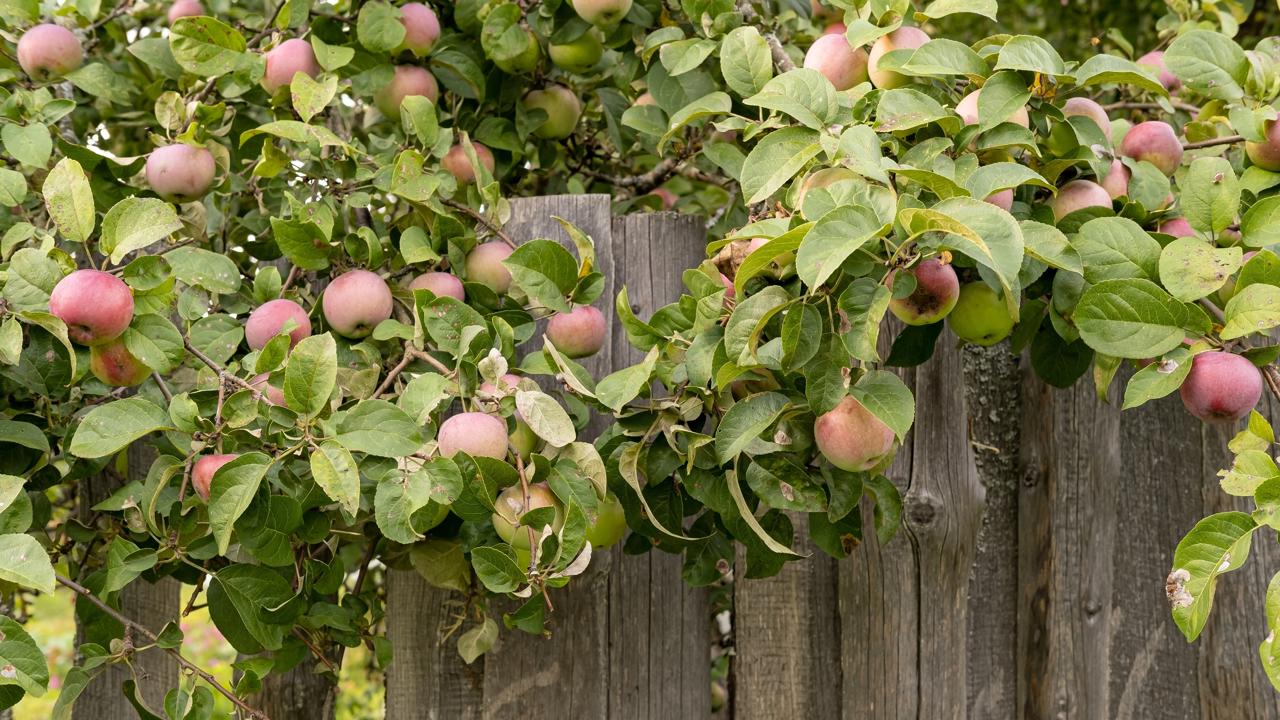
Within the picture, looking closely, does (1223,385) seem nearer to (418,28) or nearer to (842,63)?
(842,63)

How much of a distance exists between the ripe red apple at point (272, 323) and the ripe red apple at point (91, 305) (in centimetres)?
20

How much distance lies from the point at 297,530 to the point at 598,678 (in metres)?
0.48

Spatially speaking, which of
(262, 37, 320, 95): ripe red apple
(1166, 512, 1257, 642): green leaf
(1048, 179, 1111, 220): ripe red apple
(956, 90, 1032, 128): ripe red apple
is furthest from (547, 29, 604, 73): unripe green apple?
(1166, 512, 1257, 642): green leaf

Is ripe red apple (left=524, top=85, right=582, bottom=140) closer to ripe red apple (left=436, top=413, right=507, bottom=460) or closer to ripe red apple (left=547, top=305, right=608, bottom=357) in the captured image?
ripe red apple (left=547, top=305, right=608, bottom=357)

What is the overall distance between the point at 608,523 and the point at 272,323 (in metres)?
Answer: 0.49

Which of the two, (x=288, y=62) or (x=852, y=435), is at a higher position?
(x=288, y=62)

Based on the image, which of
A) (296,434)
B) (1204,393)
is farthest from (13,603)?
(1204,393)

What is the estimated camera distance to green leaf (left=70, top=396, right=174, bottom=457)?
1.11 m

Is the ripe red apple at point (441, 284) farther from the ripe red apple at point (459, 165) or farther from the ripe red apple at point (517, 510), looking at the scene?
the ripe red apple at point (517, 510)

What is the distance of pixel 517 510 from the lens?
1.17m

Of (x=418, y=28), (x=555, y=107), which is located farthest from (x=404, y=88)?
(x=555, y=107)

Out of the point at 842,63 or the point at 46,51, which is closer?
the point at 842,63

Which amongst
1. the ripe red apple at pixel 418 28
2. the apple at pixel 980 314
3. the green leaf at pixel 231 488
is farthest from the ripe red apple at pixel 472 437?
the ripe red apple at pixel 418 28

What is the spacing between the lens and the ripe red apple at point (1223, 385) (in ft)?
3.54
